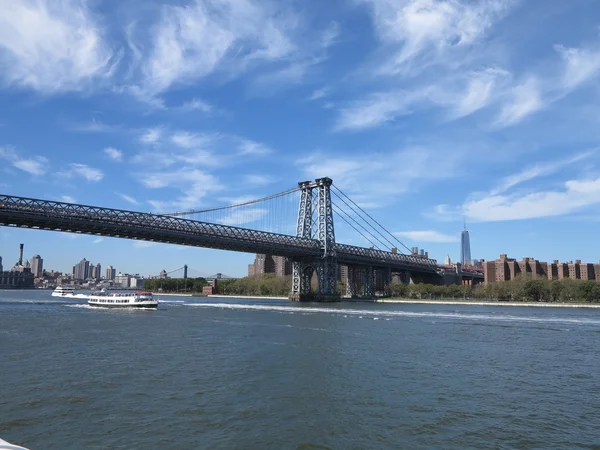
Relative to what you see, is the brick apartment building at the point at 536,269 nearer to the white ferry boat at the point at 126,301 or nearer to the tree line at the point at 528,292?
the tree line at the point at 528,292

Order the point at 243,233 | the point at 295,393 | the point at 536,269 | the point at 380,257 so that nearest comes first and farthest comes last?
1. the point at 295,393
2. the point at 243,233
3. the point at 380,257
4. the point at 536,269

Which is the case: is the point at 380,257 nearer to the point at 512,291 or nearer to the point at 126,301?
the point at 512,291

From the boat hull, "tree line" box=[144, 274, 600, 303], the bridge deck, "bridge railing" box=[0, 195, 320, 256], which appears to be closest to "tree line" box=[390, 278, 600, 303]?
"tree line" box=[144, 274, 600, 303]

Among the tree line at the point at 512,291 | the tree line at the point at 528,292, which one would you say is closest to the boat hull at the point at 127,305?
the tree line at the point at 512,291

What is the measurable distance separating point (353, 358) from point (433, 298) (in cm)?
10850

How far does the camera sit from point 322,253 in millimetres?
107125

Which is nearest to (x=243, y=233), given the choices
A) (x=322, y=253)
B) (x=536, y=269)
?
(x=322, y=253)

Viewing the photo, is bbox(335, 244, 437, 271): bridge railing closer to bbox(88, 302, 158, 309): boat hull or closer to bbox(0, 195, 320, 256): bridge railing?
bbox(0, 195, 320, 256): bridge railing

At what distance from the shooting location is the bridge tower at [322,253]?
10775 cm

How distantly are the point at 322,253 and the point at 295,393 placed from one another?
88.4 metres

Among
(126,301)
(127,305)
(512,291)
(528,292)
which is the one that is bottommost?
(127,305)

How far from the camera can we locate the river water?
45.0 feet

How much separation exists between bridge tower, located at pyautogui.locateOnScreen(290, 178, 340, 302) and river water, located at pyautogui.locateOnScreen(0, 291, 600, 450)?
238 feet

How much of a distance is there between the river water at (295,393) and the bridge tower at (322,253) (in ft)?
238
